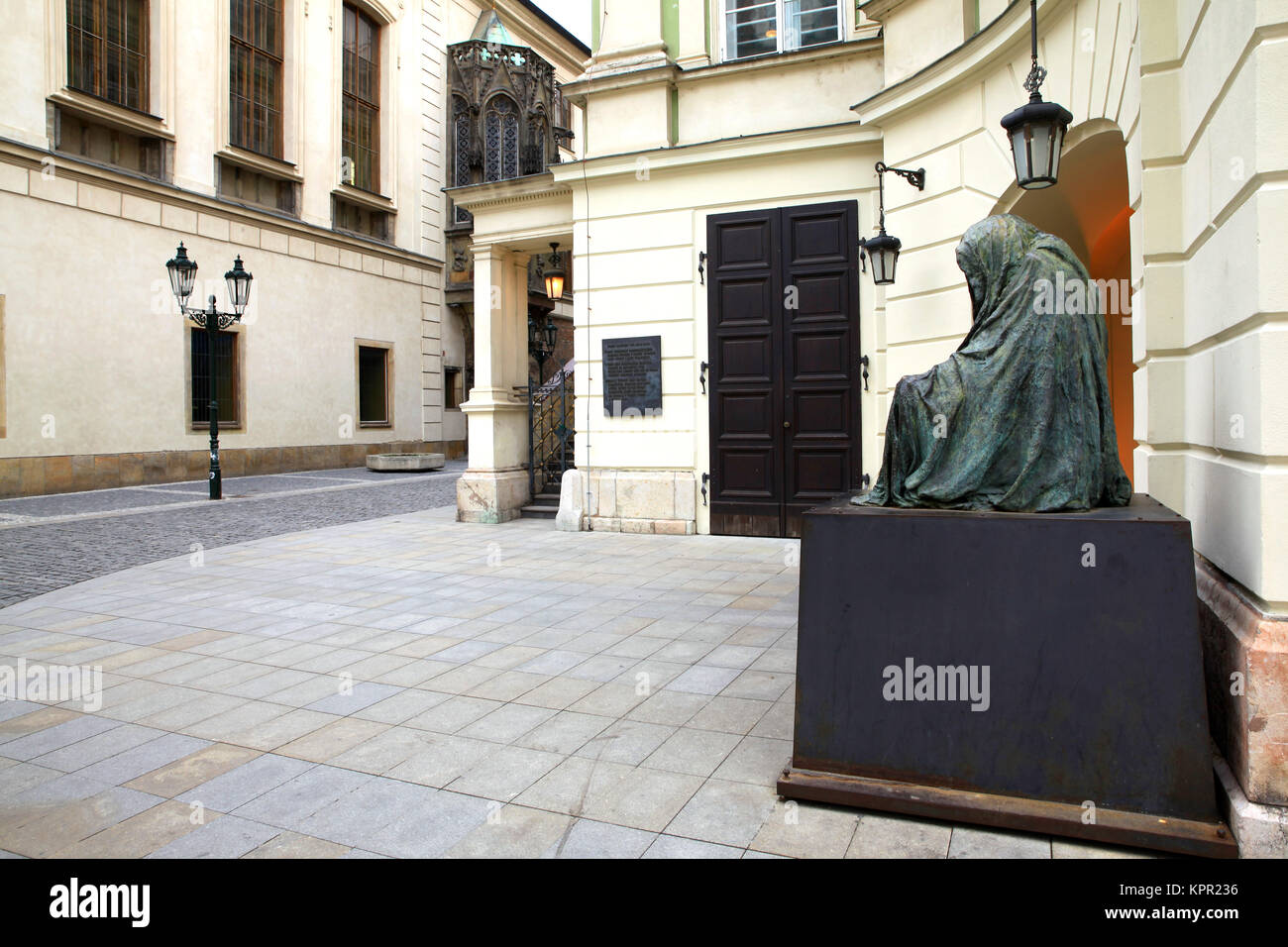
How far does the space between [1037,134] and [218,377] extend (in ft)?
62.9

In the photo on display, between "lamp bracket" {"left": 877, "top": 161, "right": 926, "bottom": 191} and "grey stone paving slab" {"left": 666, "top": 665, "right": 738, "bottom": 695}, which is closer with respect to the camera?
"grey stone paving slab" {"left": 666, "top": 665, "right": 738, "bottom": 695}

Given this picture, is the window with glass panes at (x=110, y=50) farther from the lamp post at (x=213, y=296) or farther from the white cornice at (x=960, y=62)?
the white cornice at (x=960, y=62)

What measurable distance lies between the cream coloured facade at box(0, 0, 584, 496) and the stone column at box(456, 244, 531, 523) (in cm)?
917

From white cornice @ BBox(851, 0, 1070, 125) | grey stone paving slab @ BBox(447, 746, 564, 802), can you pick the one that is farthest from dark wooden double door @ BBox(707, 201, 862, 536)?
grey stone paving slab @ BBox(447, 746, 564, 802)

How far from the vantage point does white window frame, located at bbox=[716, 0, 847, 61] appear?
10211mm

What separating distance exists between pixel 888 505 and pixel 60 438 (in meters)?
17.4

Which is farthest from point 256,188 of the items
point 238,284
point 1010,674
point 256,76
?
point 1010,674

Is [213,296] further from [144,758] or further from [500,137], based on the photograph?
[500,137]

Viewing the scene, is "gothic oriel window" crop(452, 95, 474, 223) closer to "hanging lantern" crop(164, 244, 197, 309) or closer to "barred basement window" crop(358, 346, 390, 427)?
"barred basement window" crop(358, 346, 390, 427)

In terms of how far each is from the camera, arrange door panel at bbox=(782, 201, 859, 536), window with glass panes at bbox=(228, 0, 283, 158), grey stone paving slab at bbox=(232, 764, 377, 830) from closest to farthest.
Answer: grey stone paving slab at bbox=(232, 764, 377, 830) → door panel at bbox=(782, 201, 859, 536) → window with glass panes at bbox=(228, 0, 283, 158)

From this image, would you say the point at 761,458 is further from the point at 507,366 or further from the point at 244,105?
the point at 244,105

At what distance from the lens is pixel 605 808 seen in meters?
3.32

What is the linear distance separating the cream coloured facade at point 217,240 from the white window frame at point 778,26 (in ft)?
42.2
